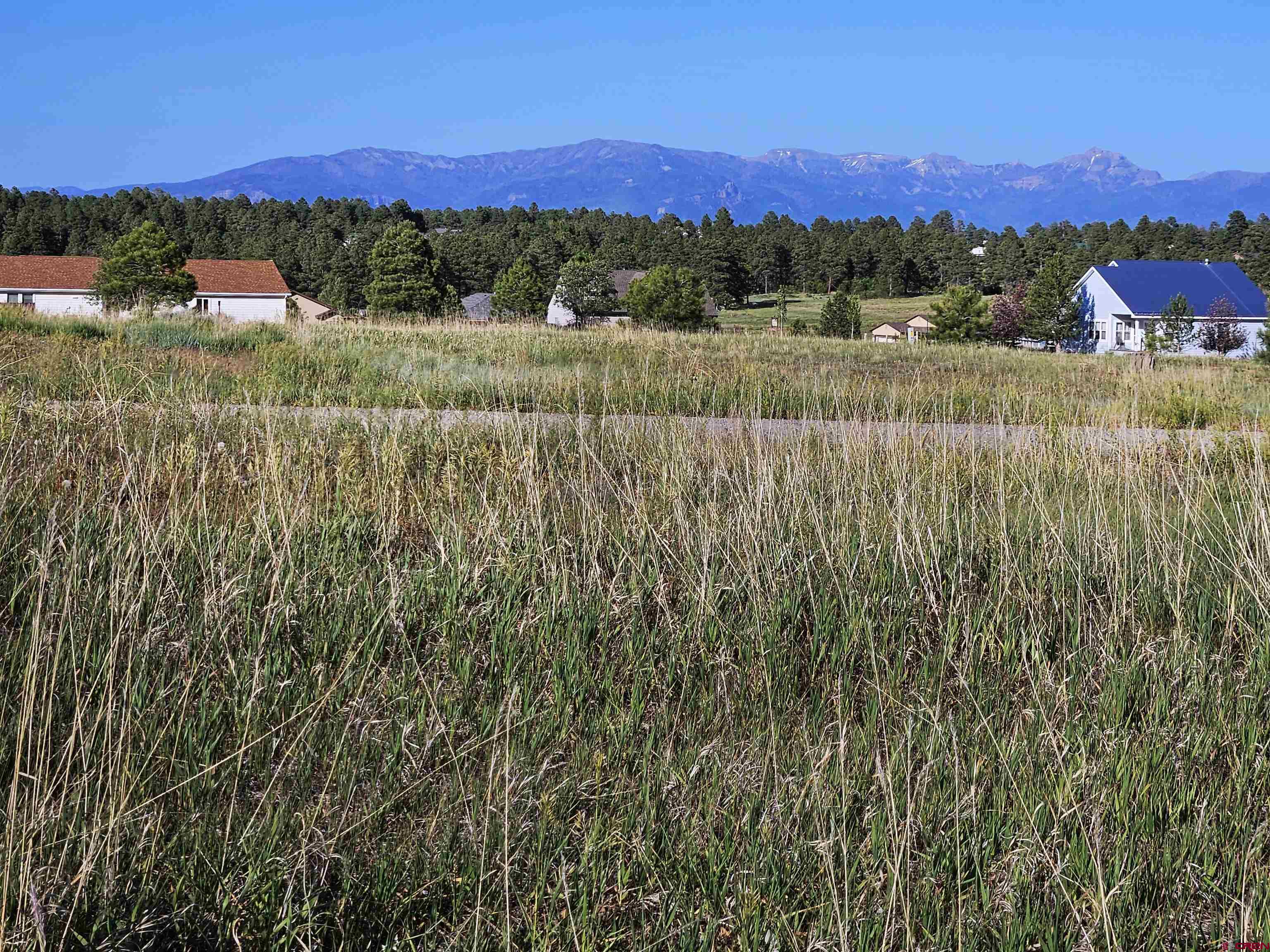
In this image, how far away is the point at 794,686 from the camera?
3512 mm

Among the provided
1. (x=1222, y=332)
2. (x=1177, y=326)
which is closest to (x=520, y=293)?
(x=1177, y=326)

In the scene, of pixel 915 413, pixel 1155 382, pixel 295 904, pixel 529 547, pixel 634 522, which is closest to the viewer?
pixel 295 904

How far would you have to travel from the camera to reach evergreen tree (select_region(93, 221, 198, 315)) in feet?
178

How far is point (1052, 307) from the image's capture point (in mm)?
59688

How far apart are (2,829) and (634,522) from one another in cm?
287

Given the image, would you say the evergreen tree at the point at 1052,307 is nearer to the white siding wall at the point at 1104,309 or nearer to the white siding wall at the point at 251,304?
the white siding wall at the point at 1104,309

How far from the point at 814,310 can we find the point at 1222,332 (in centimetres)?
4776

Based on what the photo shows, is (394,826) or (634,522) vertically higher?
(634,522)

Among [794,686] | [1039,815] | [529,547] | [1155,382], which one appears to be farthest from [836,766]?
[1155,382]

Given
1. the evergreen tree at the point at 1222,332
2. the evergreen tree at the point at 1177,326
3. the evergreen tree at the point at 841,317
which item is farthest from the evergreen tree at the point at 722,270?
the evergreen tree at the point at 1222,332

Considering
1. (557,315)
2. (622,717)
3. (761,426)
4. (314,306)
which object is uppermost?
(314,306)

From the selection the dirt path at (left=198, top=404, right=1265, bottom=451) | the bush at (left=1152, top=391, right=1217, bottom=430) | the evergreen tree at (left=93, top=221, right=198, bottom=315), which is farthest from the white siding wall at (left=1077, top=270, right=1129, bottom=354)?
the dirt path at (left=198, top=404, right=1265, bottom=451)

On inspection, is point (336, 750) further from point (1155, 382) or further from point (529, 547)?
point (1155, 382)

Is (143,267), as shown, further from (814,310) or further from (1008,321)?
(814,310)
